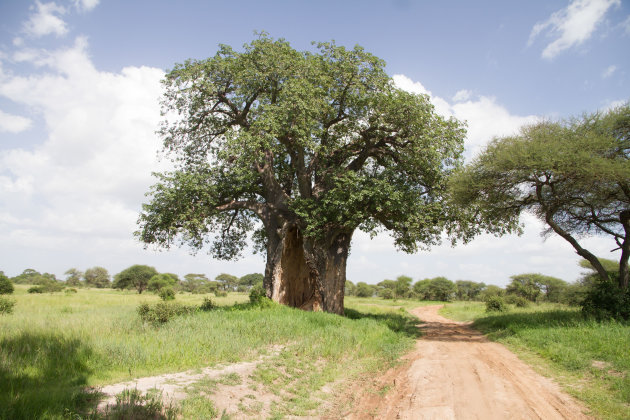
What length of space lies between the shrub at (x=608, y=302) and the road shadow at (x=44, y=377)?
45.2 ft

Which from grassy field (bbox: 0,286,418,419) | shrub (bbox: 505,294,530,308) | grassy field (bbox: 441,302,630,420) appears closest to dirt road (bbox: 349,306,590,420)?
grassy field (bbox: 441,302,630,420)

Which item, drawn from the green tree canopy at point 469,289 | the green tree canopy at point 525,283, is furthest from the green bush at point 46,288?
the green tree canopy at point 469,289

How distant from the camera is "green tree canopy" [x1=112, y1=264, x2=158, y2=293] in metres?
47.0

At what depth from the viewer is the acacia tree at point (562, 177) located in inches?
477

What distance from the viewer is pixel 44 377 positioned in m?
5.76

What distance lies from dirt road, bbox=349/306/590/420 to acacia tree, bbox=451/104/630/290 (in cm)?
677

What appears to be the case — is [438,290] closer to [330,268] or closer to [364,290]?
[364,290]

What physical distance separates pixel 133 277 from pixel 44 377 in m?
45.9

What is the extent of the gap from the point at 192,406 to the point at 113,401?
1030mm

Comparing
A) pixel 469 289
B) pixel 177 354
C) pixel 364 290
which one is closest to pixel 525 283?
pixel 469 289

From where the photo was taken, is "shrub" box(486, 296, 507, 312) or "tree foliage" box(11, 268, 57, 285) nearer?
"shrub" box(486, 296, 507, 312)

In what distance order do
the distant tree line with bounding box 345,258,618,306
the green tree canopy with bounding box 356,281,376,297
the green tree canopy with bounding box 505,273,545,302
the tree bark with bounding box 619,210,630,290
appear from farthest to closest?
1. the green tree canopy with bounding box 356,281,376,297
2. the green tree canopy with bounding box 505,273,545,302
3. the distant tree line with bounding box 345,258,618,306
4. the tree bark with bounding box 619,210,630,290

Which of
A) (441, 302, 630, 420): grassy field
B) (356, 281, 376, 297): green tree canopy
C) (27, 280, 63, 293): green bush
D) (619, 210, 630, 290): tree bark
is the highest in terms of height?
(619, 210, 630, 290): tree bark

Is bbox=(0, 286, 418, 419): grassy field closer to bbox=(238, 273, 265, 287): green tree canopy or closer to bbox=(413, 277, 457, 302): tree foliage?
bbox=(413, 277, 457, 302): tree foliage
